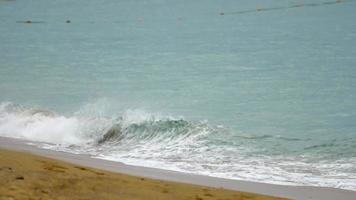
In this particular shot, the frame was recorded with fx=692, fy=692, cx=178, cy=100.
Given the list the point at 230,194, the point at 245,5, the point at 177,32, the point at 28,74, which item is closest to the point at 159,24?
the point at 177,32

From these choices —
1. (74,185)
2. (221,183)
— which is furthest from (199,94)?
(74,185)

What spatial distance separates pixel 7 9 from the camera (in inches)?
2601

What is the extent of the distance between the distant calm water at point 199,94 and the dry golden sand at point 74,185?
2.49 m

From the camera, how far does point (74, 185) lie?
7840mm

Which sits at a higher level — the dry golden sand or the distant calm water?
the distant calm water

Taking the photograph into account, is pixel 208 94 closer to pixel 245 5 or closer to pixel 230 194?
pixel 230 194

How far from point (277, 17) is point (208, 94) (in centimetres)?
2917

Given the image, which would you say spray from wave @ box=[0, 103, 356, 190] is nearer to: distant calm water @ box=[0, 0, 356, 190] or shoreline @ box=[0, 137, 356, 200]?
distant calm water @ box=[0, 0, 356, 190]

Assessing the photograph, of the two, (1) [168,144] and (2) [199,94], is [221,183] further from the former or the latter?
(2) [199,94]

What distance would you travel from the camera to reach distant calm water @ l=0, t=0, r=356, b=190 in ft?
43.2

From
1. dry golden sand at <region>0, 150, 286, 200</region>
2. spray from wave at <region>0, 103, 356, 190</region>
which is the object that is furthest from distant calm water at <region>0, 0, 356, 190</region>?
dry golden sand at <region>0, 150, 286, 200</region>

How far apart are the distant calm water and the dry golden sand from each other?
249 cm

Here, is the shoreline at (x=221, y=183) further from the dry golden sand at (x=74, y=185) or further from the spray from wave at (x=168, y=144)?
the dry golden sand at (x=74, y=185)

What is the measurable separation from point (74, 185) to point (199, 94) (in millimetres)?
13459
